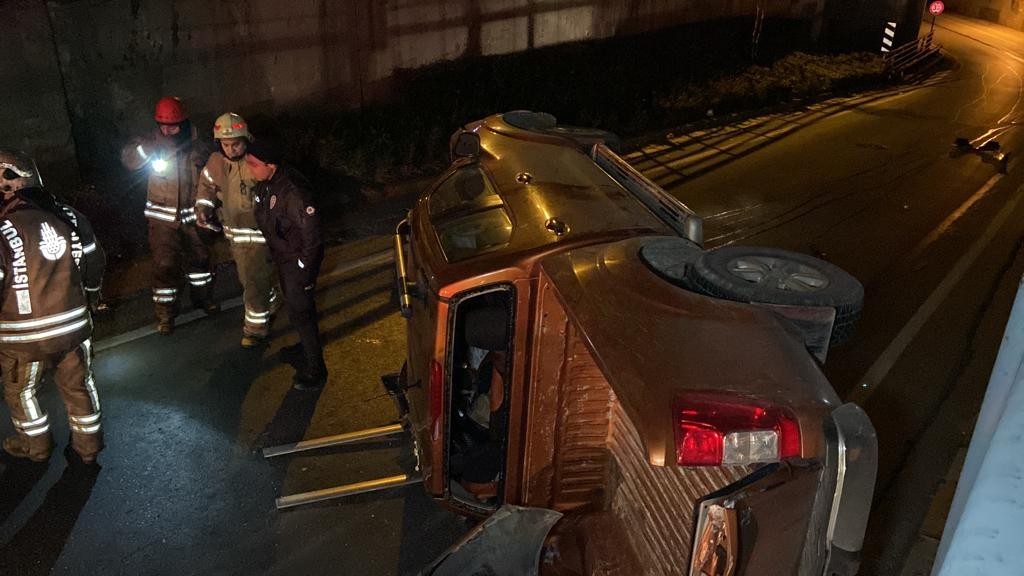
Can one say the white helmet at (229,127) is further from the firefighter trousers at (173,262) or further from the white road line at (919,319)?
the white road line at (919,319)

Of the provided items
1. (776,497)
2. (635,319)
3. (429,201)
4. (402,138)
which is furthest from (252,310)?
(402,138)

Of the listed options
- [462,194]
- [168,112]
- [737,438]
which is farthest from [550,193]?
[168,112]

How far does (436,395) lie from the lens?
3.62 metres

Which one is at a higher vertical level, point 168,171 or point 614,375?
point 614,375

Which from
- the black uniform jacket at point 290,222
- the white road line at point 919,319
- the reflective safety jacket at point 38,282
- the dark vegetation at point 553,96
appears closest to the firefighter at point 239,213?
the black uniform jacket at point 290,222

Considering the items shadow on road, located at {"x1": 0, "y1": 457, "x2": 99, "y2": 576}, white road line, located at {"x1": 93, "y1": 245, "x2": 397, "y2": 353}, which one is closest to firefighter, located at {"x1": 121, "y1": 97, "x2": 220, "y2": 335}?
white road line, located at {"x1": 93, "y1": 245, "x2": 397, "y2": 353}

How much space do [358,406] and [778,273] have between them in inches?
130

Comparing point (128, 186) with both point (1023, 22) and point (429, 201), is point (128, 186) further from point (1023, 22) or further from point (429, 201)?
point (1023, 22)

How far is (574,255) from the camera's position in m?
3.22

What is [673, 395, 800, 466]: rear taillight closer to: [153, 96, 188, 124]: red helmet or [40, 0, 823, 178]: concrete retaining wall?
[153, 96, 188, 124]: red helmet

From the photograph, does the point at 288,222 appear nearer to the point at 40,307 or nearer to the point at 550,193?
the point at 40,307

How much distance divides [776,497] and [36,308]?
3749mm

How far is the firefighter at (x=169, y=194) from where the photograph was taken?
5727mm

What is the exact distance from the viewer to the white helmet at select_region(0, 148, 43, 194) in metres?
4.16
